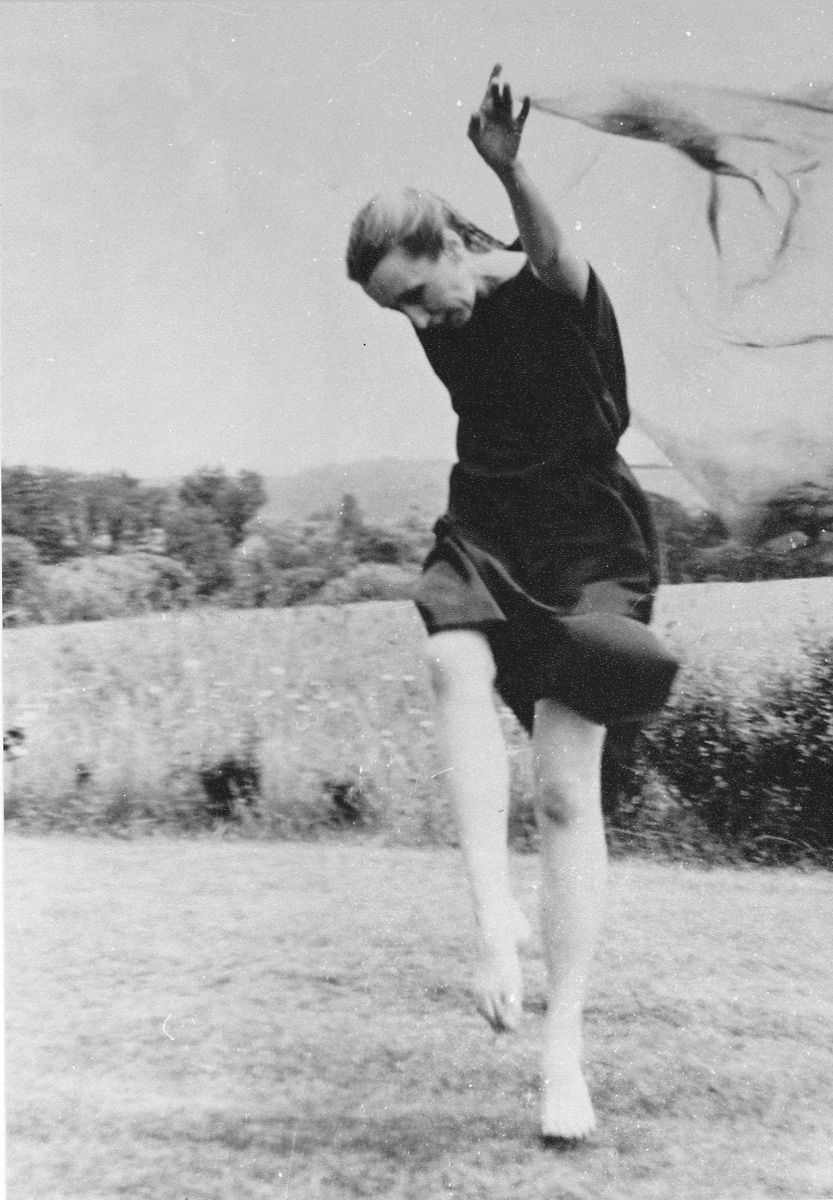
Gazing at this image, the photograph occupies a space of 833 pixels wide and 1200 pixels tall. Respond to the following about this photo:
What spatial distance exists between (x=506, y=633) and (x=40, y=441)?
134 cm

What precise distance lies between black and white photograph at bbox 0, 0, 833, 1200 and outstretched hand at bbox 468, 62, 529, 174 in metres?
0.02

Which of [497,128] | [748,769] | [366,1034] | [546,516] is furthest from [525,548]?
[366,1034]

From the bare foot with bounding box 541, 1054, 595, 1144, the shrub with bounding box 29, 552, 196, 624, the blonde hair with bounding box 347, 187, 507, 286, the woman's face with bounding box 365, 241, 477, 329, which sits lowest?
the bare foot with bounding box 541, 1054, 595, 1144

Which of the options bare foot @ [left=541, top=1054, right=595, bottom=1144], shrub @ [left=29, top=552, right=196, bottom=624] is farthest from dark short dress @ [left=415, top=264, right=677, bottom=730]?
bare foot @ [left=541, top=1054, right=595, bottom=1144]

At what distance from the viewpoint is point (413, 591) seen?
3266mm

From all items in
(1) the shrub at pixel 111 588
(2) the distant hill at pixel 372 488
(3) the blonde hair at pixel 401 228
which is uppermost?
(3) the blonde hair at pixel 401 228

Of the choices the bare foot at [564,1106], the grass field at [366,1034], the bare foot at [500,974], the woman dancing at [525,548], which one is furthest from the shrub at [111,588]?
the bare foot at [564,1106]

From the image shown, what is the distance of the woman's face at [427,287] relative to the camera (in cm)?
321

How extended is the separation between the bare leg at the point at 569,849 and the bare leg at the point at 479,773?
3.5 inches

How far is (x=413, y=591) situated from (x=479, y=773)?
0.48m

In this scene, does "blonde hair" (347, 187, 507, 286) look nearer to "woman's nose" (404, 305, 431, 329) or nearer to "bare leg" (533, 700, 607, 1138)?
"woman's nose" (404, 305, 431, 329)

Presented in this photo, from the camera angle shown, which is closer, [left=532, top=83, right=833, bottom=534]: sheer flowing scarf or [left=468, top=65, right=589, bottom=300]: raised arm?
[left=468, top=65, right=589, bottom=300]: raised arm

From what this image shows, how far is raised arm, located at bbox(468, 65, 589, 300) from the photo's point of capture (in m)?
3.17

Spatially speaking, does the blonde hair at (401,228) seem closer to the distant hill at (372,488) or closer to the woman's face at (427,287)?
the woman's face at (427,287)
